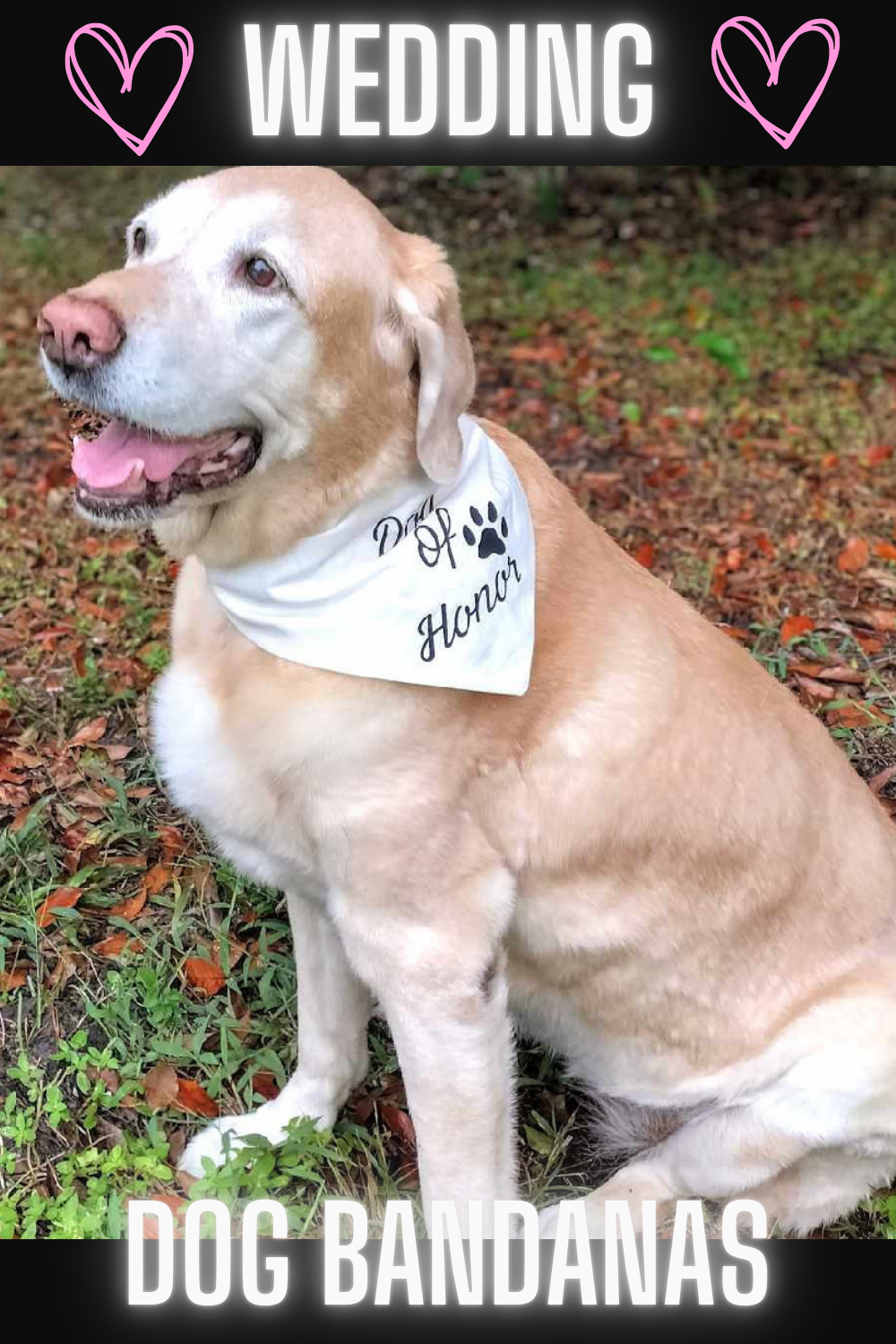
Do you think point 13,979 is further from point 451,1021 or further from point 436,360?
point 436,360

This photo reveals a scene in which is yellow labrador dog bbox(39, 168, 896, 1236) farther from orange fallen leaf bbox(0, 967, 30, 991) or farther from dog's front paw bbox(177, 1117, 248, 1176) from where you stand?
orange fallen leaf bbox(0, 967, 30, 991)

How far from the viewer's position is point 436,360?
235 cm

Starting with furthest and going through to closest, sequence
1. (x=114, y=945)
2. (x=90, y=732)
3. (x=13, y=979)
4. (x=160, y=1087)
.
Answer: (x=90, y=732), (x=114, y=945), (x=13, y=979), (x=160, y=1087)

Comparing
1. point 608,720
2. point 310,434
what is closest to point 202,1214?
point 608,720

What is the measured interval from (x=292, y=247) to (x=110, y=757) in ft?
7.45

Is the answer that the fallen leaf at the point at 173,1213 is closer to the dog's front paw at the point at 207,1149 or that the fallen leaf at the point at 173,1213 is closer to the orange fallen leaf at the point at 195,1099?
the dog's front paw at the point at 207,1149

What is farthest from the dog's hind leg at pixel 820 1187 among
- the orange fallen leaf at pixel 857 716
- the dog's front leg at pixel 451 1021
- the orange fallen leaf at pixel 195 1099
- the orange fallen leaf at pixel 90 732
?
the orange fallen leaf at pixel 90 732

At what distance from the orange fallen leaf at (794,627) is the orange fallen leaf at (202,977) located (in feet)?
8.02

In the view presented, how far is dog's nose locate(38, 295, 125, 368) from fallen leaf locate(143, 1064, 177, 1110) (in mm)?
1916

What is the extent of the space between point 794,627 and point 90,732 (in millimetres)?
2572

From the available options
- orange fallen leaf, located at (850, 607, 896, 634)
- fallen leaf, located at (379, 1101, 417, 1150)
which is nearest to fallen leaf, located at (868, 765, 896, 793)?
orange fallen leaf, located at (850, 607, 896, 634)

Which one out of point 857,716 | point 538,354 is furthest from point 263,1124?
point 538,354

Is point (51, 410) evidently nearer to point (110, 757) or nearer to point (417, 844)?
point (110, 757)

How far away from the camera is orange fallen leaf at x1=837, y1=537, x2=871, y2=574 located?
17.5 ft
